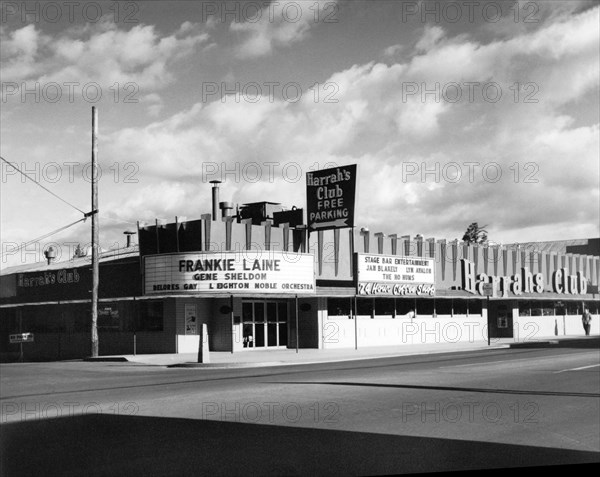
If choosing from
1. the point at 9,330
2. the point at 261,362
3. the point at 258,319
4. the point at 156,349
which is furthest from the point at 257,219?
the point at 9,330

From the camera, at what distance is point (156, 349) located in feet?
111

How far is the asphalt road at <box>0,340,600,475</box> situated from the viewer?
27.5 ft

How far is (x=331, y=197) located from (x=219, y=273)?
7039 mm

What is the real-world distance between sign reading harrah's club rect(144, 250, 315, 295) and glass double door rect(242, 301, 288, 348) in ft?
8.41

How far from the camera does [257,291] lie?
32688mm

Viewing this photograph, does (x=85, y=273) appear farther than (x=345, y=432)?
Yes

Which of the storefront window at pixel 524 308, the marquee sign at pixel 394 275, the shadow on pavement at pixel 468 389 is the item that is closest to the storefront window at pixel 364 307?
the marquee sign at pixel 394 275

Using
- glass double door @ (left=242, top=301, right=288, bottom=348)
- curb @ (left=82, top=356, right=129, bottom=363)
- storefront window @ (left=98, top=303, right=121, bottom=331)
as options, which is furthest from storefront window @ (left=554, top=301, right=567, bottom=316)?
curb @ (left=82, top=356, right=129, bottom=363)

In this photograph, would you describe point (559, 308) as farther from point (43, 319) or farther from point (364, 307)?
point (43, 319)

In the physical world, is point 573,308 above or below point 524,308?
below

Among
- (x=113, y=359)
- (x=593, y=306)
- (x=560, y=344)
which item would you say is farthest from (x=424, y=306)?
(x=593, y=306)

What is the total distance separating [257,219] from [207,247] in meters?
6.81

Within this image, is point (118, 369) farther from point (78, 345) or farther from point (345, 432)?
point (345, 432)

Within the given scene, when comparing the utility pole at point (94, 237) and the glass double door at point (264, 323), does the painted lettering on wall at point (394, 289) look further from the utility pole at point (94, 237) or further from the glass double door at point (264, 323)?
the utility pole at point (94, 237)
